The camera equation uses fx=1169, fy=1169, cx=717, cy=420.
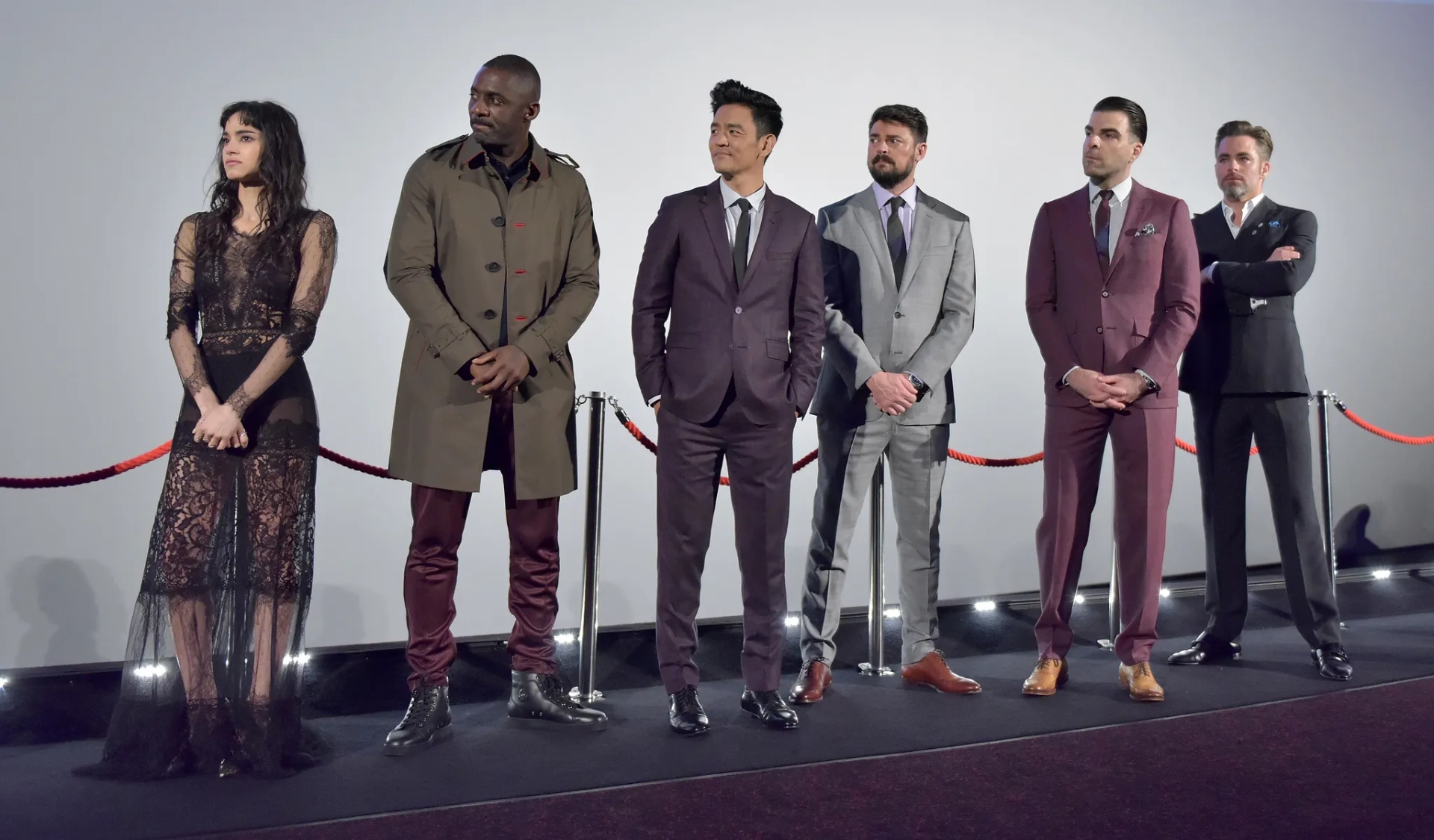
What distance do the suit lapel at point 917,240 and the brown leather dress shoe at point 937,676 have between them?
A: 1.20 metres

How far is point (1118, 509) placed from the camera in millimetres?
3867

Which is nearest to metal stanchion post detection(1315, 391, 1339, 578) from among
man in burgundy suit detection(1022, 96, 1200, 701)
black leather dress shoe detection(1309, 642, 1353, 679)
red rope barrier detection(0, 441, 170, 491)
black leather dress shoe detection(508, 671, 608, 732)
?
black leather dress shoe detection(1309, 642, 1353, 679)

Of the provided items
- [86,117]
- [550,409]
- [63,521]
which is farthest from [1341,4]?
[63,521]

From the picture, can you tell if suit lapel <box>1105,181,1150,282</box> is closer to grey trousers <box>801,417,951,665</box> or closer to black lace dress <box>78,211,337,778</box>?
grey trousers <box>801,417,951,665</box>

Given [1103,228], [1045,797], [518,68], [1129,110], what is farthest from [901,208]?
[1045,797]

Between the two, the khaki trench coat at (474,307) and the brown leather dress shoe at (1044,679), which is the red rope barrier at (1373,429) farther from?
the khaki trench coat at (474,307)

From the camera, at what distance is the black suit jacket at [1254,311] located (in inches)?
161

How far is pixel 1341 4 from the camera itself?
21.8 ft

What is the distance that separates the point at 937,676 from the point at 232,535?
2.21 m

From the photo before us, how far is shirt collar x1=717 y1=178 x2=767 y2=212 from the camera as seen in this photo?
136 inches

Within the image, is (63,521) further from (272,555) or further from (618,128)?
(618,128)

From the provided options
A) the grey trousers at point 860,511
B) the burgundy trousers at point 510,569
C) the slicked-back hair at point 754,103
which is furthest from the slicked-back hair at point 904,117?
the burgundy trousers at point 510,569

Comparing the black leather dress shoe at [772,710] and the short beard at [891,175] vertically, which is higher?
the short beard at [891,175]

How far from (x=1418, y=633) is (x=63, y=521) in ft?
17.3
